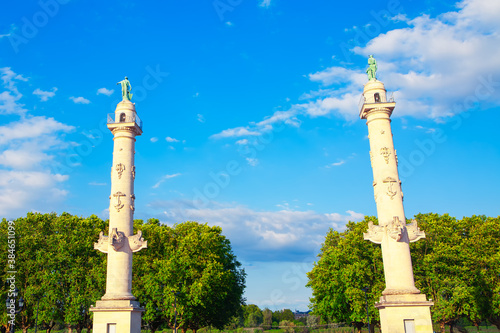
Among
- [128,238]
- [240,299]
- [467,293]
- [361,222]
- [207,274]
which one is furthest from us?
[240,299]

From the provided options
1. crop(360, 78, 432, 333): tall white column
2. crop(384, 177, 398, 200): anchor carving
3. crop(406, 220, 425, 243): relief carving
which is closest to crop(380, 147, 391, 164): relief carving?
crop(360, 78, 432, 333): tall white column

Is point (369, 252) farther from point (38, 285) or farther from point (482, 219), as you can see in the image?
point (38, 285)

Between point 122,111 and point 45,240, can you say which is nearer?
point 122,111

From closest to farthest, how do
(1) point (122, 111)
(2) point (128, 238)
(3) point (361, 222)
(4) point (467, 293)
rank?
(2) point (128, 238), (1) point (122, 111), (4) point (467, 293), (3) point (361, 222)

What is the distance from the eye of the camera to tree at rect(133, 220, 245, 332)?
138ft

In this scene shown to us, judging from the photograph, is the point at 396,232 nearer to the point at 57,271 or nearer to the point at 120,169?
the point at 120,169

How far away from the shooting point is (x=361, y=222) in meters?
48.3

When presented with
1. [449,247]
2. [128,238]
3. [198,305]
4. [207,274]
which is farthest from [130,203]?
[449,247]

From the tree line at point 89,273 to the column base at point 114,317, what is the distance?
12.7 meters

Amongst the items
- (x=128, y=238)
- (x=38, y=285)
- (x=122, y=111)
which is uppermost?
(x=122, y=111)

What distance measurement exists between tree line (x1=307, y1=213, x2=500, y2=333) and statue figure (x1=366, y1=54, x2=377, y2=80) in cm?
1925

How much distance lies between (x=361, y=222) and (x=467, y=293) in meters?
13.2

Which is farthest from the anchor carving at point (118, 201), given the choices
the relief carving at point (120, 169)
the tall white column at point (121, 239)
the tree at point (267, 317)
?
the tree at point (267, 317)

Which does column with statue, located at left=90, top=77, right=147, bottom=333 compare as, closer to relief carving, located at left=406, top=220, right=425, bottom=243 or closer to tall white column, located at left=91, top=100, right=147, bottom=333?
tall white column, located at left=91, top=100, right=147, bottom=333
